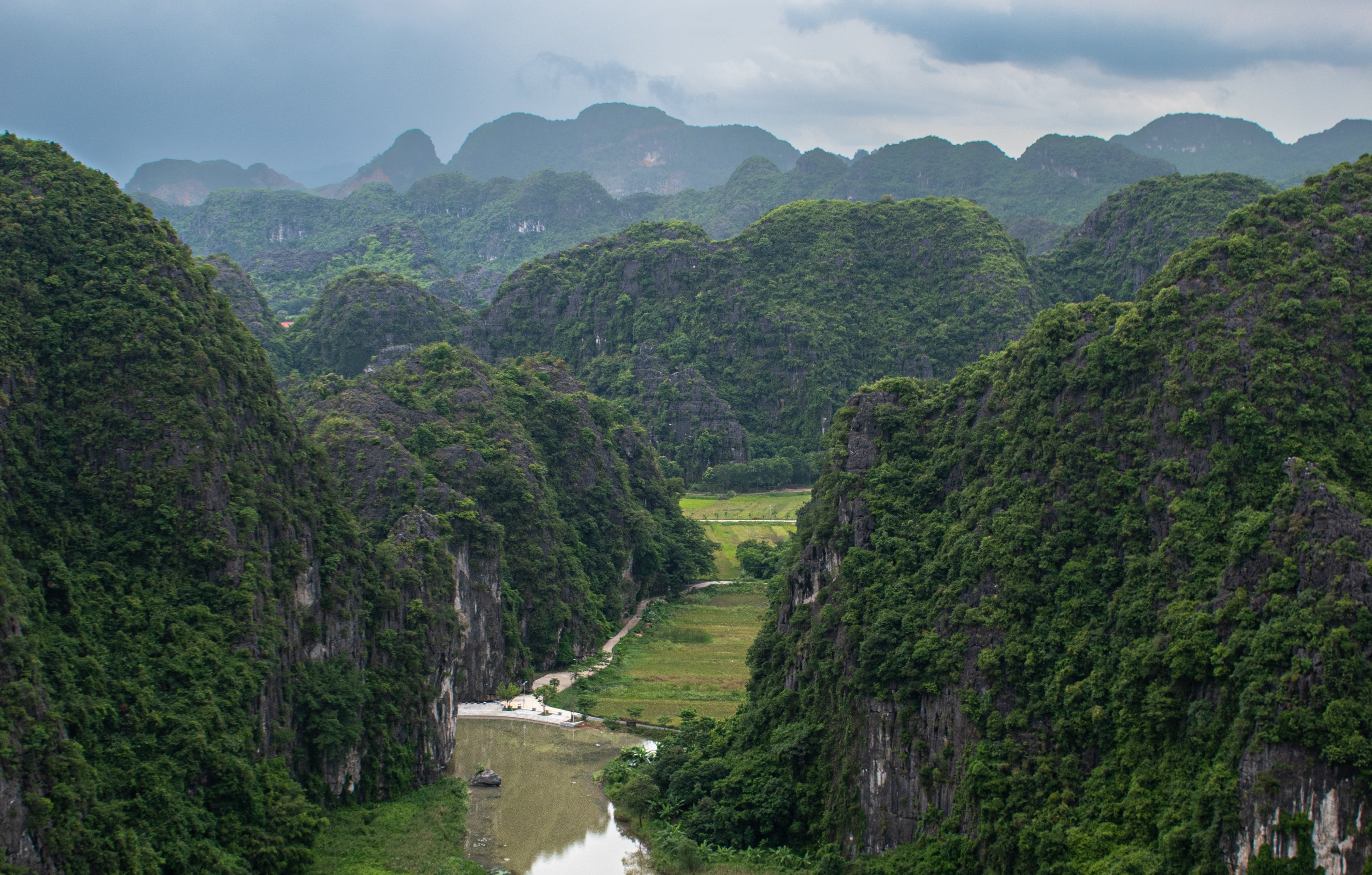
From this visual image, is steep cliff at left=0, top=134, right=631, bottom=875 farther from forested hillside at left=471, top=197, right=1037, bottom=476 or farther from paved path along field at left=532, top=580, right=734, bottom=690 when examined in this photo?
forested hillside at left=471, top=197, right=1037, bottom=476

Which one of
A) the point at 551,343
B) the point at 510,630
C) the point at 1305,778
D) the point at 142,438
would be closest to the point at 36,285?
the point at 142,438

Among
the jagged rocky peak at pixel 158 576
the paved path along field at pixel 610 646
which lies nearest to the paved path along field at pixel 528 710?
the paved path along field at pixel 610 646

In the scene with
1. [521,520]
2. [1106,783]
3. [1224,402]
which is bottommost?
[1106,783]

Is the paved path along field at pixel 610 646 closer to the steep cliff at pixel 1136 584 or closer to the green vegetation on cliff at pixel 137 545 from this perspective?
the green vegetation on cliff at pixel 137 545

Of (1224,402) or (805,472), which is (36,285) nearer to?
(1224,402)

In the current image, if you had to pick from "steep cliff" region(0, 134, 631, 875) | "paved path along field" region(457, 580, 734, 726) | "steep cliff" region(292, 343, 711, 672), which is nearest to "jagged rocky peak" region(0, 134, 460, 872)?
"steep cliff" region(0, 134, 631, 875)
